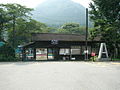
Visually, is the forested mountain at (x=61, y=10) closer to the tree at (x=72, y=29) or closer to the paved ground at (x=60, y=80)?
the tree at (x=72, y=29)

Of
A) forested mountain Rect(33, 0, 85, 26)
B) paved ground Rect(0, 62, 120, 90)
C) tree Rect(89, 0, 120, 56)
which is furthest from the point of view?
forested mountain Rect(33, 0, 85, 26)

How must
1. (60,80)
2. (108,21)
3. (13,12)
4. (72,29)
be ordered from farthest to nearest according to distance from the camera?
(72,29), (13,12), (108,21), (60,80)

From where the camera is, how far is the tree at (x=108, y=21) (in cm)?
2236

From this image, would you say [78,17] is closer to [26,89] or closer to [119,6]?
[119,6]

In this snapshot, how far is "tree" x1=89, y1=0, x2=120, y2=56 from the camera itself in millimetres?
22359

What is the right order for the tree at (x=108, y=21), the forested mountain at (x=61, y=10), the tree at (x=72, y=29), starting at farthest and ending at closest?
the forested mountain at (x=61, y=10)
the tree at (x=72, y=29)
the tree at (x=108, y=21)

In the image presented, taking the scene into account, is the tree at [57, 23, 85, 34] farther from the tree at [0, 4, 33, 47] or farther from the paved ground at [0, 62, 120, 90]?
the paved ground at [0, 62, 120, 90]

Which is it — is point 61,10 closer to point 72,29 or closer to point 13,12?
point 72,29

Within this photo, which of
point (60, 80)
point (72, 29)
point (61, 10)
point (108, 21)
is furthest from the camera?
point (61, 10)

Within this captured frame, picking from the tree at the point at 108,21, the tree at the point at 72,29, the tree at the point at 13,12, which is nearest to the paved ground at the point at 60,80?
the tree at the point at 108,21

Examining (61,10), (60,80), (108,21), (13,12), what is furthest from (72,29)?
(61,10)

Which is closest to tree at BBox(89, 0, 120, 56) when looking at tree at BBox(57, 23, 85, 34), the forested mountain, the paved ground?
the paved ground

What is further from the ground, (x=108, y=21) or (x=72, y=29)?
(x=72, y=29)

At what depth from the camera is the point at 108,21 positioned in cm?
2414
